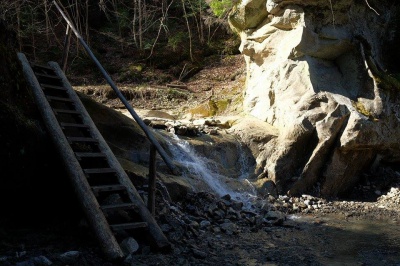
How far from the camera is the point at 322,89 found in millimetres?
10867

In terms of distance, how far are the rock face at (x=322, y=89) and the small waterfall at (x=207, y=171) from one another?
85cm

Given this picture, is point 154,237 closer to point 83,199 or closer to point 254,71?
point 83,199

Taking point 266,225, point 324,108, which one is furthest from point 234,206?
point 324,108

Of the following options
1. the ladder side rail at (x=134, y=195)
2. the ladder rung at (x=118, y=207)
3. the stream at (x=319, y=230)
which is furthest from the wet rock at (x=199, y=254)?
the stream at (x=319, y=230)

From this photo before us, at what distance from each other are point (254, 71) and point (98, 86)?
6952 millimetres

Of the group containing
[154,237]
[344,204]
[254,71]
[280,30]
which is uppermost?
[280,30]

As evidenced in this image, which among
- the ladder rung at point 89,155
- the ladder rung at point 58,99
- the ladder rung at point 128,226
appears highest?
the ladder rung at point 58,99

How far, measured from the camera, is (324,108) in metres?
10.4

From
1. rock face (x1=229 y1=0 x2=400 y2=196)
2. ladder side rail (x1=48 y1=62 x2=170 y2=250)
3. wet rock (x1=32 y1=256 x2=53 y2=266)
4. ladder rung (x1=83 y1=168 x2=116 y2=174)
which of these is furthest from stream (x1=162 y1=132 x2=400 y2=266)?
wet rock (x1=32 y1=256 x2=53 y2=266)

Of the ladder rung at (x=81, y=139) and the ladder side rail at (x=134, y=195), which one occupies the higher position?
the ladder rung at (x=81, y=139)

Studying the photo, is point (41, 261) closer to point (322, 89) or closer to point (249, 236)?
point (249, 236)

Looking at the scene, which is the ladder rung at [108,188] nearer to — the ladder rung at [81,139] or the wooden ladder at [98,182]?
the wooden ladder at [98,182]

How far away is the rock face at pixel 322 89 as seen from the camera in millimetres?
10266

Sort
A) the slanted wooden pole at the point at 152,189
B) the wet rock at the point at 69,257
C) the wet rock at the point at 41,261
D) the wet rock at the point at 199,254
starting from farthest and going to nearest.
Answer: the slanted wooden pole at the point at 152,189 → the wet rock at the point at 199,254 → the wet rock at the point at 69,257 → the wet rock at the point at 41,261
